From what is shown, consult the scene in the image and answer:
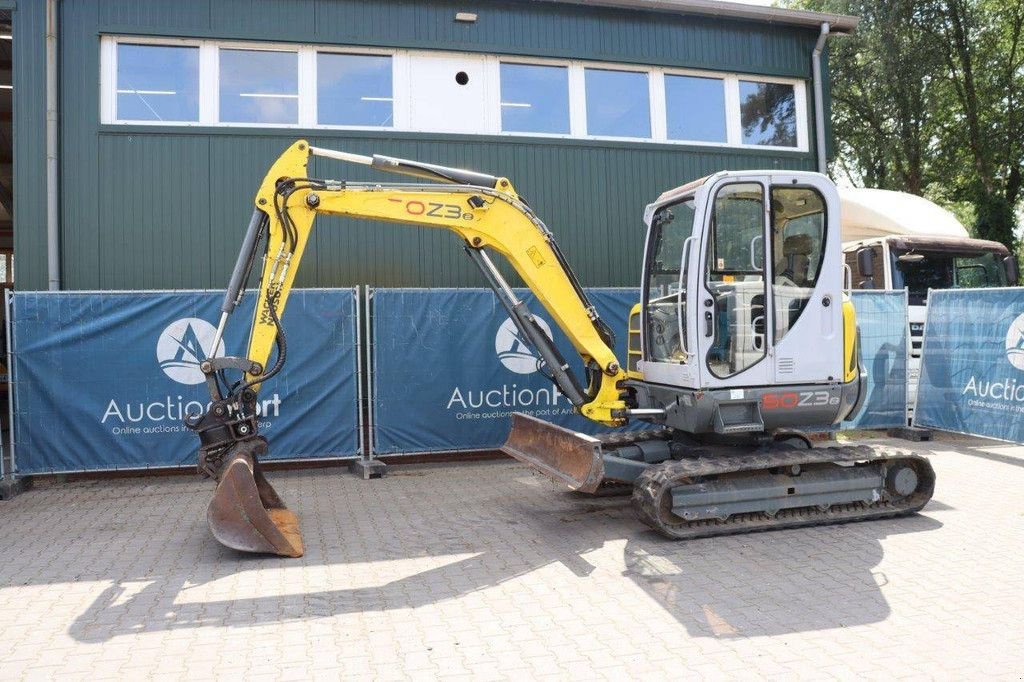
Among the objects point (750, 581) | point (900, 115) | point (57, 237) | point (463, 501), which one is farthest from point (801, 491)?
point (900, 115)

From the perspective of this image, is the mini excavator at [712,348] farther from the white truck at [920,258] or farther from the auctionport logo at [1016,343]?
the white truck at [920,258]

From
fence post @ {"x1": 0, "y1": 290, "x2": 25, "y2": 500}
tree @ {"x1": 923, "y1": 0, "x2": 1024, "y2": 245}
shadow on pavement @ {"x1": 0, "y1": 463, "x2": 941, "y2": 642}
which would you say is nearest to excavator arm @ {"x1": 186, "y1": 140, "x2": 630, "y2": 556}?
shadow on pavement @ {"x1": 0, "y1": 463, "x2": 941, "y2": 642}

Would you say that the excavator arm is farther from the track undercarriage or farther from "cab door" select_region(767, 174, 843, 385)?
"cab door" select_region(767, 174, 843, 385)

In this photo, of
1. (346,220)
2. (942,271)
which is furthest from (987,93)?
(346,220)

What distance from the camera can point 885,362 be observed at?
36.6 feet

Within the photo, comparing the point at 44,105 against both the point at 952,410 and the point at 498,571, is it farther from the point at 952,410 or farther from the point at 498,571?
the point at 952,410

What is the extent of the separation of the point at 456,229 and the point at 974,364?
24.0 feet

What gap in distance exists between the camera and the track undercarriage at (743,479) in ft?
20.8

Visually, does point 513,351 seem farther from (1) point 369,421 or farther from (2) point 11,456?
(2) point 11,456

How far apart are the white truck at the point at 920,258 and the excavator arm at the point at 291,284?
6.38 m

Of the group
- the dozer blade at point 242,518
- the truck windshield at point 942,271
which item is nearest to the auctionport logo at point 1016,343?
the truck windshield at point 942,271

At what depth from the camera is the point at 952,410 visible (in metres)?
10.6

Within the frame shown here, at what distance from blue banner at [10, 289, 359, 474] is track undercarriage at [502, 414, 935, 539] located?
346 cm

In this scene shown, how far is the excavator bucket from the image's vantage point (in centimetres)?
633
